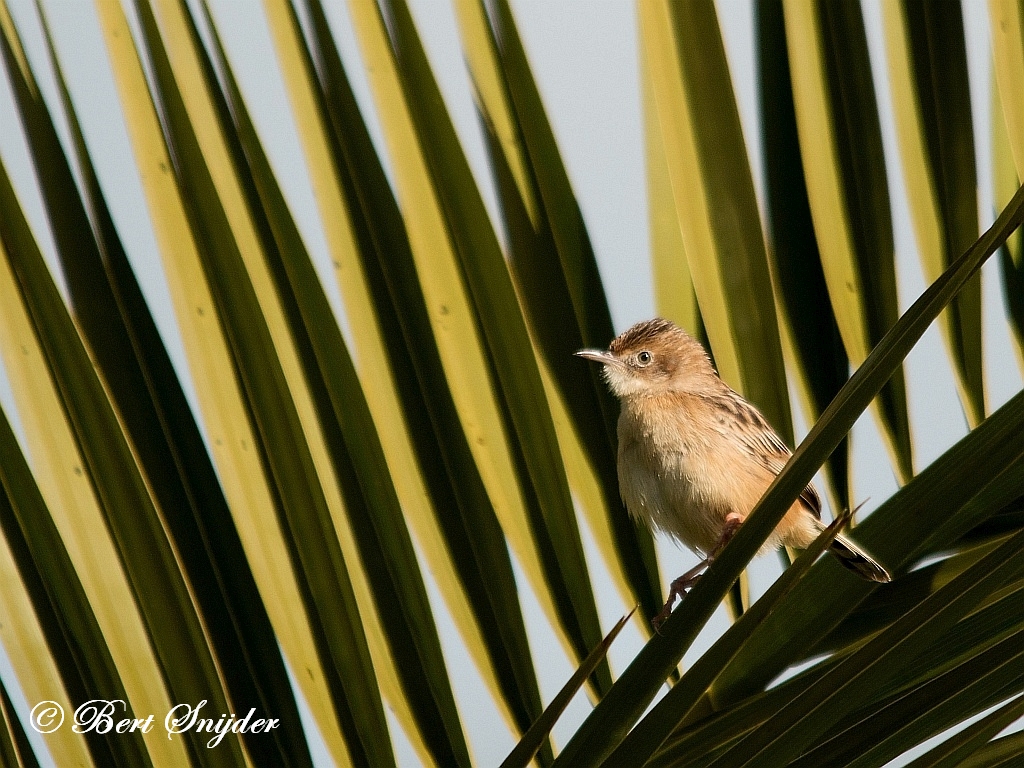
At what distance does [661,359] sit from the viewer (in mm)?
4465

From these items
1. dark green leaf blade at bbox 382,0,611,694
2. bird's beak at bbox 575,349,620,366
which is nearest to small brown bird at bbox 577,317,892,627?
bird's beak at bbox 575,349,620,366

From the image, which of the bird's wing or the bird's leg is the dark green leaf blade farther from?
the bird's wing

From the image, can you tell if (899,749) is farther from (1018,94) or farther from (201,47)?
(201,47)

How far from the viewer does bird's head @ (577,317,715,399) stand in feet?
13.9

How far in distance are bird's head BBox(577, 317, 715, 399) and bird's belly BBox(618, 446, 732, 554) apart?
38 centimetres

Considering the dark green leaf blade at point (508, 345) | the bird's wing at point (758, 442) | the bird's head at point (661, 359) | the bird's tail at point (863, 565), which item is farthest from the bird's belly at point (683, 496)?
the bird's tail at point (863, 565)

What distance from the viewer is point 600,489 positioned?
2.98 m

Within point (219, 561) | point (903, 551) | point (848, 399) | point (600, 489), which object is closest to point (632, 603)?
Result: point (600, 489)

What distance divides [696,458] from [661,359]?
0.65m

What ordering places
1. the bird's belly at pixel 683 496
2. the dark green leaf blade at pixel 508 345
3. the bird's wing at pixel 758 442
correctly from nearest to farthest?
the dark green leaf blade at pixel 508 345, the bird's belly at pixel 683 496, the bird's wing at pixel 758 442

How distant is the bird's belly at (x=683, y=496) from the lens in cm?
373

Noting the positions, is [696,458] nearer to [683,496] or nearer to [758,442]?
[683,496]

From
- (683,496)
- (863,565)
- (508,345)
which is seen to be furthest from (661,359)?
(863,565)

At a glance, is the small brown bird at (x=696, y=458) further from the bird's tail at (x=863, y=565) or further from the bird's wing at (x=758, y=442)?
the bird's tail at (x=863, y=565)
